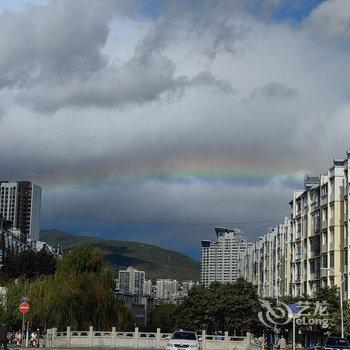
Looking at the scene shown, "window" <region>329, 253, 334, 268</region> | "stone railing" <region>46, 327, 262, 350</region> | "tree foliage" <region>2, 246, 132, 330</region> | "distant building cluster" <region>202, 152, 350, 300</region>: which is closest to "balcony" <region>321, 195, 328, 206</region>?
"distant building cluster" <region>202, 152, 350, 300</region>

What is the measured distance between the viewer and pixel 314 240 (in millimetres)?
94688

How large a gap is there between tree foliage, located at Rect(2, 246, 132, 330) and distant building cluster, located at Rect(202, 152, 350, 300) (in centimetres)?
2144

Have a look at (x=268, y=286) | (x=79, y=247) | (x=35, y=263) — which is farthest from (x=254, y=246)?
(x=79, y=247)

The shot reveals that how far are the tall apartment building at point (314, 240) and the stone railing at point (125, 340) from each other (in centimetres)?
1033

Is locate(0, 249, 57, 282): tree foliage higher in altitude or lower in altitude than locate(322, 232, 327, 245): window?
lower

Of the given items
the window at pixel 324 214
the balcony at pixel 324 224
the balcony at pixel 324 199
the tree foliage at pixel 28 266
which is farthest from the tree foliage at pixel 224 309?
the tree foliage at pixel 28 266

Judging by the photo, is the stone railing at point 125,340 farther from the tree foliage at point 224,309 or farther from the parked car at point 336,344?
the parked car at point 336,344

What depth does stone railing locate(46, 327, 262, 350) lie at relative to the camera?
64.4 meters

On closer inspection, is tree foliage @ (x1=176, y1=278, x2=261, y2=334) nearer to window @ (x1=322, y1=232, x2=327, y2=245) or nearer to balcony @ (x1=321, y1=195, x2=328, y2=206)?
window @ (x1=322, y1=232, x2=327, y2=245)

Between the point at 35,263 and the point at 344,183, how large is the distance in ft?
170

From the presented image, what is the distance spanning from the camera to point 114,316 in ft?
241

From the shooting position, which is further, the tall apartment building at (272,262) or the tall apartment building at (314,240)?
the tall apartment building at (272,262)

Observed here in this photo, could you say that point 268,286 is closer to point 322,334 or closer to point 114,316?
point 322,334

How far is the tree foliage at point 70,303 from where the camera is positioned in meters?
71.8
